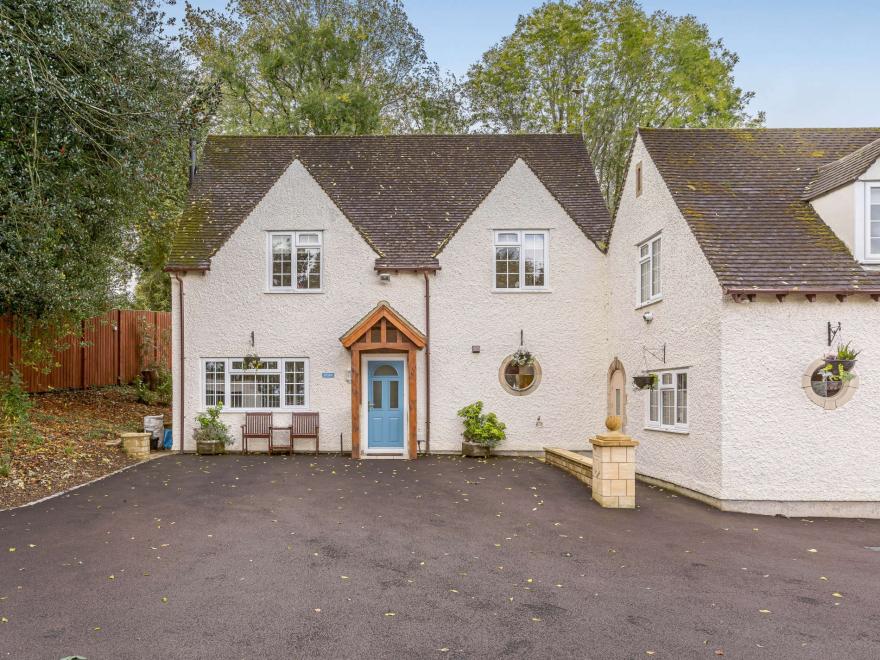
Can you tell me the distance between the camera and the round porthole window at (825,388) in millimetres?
10094

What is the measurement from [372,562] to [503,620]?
2087 mm

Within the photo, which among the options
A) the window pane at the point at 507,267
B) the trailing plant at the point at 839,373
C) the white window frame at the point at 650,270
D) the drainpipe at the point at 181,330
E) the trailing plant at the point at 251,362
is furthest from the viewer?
the window pane at the point at 507,267

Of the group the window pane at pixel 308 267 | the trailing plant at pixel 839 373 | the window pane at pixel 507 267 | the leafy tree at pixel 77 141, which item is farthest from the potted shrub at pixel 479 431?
the leafy tree at pixel 77 141

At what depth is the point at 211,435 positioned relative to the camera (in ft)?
49.1

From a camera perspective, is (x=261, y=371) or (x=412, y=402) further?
(x=261, y=371)

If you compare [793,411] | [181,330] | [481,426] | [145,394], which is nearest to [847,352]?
[793,411]

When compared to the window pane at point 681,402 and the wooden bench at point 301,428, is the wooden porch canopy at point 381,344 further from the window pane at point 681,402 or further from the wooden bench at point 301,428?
the window pane at point 681,402

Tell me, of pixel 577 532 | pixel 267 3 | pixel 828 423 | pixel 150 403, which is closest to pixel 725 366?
pixel 828 423

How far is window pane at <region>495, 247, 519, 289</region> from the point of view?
1581 centimetres

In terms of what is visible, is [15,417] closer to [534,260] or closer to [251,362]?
[251,362]

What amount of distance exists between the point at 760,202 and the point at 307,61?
19.7 meters

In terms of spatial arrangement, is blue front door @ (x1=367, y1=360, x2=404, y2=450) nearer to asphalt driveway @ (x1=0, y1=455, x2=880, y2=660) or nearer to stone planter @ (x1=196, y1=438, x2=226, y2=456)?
stone planter @ (x1=196, y1=438, x2=226, y2=456)

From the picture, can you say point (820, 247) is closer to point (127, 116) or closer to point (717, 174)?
point (717, 174)

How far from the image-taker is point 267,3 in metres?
25.8
